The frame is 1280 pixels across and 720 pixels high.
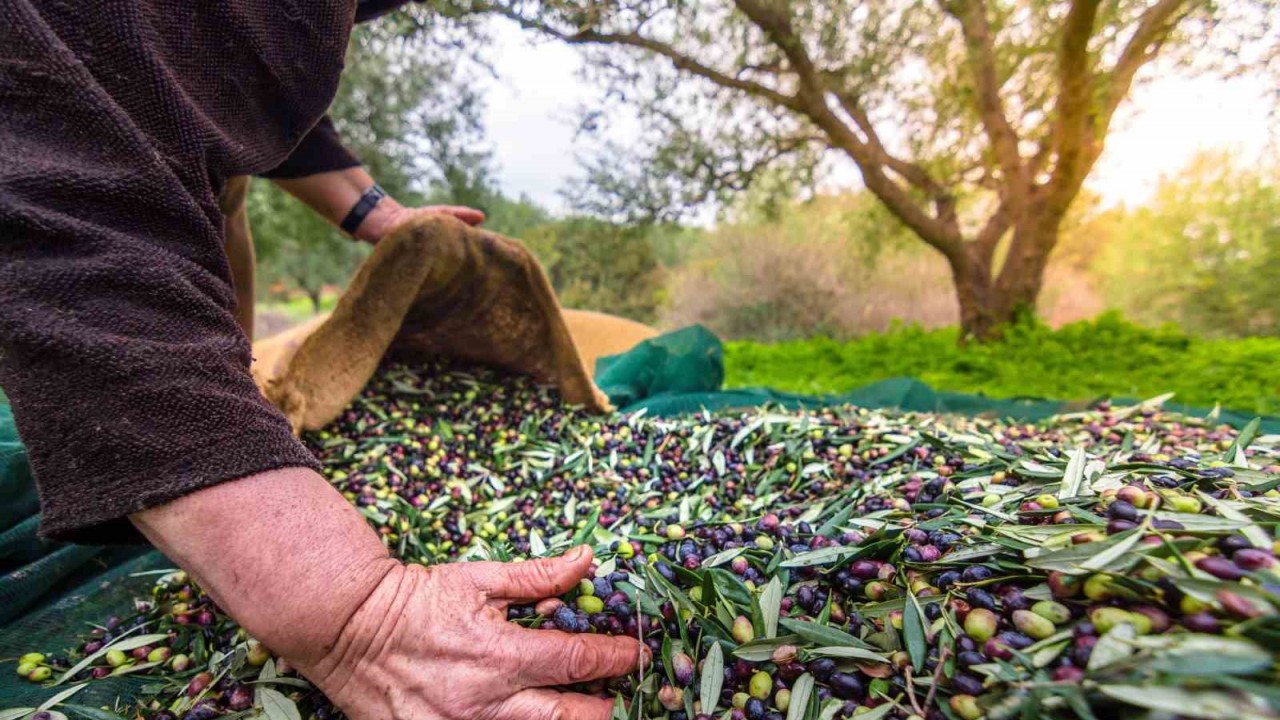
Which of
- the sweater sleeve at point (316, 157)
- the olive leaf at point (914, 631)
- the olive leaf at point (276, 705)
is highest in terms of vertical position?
the sweater sleeve at point (316, 157)

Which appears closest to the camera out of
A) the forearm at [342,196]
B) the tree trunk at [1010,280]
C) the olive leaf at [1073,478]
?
→ the olive leaf at [1073,478]

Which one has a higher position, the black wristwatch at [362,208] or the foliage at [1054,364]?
the black wristwatch at [362,208]

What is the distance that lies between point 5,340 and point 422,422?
3.85 feet

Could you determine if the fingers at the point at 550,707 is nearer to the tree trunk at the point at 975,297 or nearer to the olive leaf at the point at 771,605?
the olive leaf at the point at 771,605

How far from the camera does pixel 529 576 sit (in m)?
0.84

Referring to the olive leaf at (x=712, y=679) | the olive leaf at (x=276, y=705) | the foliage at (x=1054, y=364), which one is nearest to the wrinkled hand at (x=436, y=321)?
the olive leaf at (x=276, y=705)

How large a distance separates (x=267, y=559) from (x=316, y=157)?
4.65 ft

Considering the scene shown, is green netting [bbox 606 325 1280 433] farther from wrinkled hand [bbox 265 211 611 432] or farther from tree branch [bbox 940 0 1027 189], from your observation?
tree branch [bbox 940 0 1027 189]

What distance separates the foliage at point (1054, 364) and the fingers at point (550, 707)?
2.75 m

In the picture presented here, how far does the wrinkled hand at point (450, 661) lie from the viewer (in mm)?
704

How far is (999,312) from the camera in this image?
4.11 meters

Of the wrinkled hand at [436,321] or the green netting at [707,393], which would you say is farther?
the green netting at [707,393]

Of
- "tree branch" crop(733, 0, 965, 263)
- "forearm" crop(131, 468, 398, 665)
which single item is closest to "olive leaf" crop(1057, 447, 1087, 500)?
"forearm" crop(131, 468, 398, 665)

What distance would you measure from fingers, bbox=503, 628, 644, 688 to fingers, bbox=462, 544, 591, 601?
6cm
